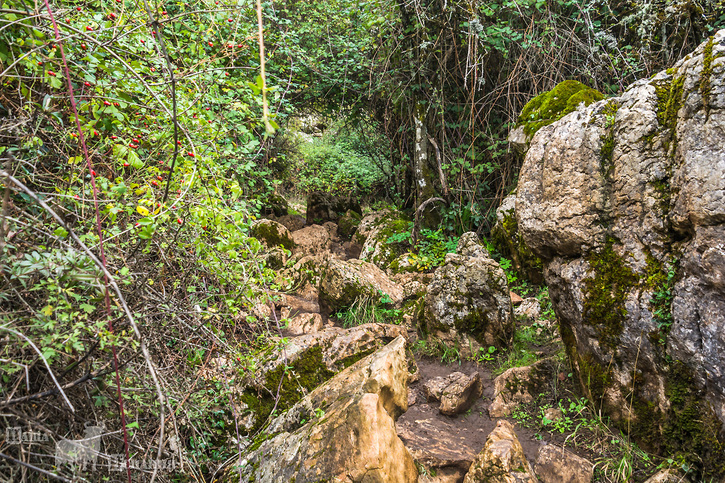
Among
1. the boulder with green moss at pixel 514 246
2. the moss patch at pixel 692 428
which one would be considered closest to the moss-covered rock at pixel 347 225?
the boulder with green moss at pixel 514 246

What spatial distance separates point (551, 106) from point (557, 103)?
6 cm

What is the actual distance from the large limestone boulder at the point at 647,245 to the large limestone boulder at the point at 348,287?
7.29 feet

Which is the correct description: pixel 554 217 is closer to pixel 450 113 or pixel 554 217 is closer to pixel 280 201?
pixel 450 113

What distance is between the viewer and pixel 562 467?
7.71 feet

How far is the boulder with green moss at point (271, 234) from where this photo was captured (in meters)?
6.45

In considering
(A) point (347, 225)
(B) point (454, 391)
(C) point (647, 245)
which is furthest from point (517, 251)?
(A) point (347, 225)

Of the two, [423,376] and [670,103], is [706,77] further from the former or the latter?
[423,376]

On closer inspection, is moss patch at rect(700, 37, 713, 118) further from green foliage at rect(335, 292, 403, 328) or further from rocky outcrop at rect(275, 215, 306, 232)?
rocky outcrop at rect(275, 215, 306, 232)

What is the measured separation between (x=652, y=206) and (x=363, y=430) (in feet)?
6.89

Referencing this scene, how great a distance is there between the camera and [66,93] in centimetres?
168

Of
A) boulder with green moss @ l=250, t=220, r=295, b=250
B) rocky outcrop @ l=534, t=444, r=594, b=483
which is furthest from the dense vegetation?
rocky outcrop @ l=534, t=444, r=594, b=483

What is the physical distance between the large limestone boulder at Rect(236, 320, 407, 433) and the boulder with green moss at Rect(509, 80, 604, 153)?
9.43ft

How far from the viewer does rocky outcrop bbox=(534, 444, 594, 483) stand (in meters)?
2.30

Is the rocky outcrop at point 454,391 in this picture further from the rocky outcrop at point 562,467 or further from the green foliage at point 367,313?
the green foliage at point 367,313
